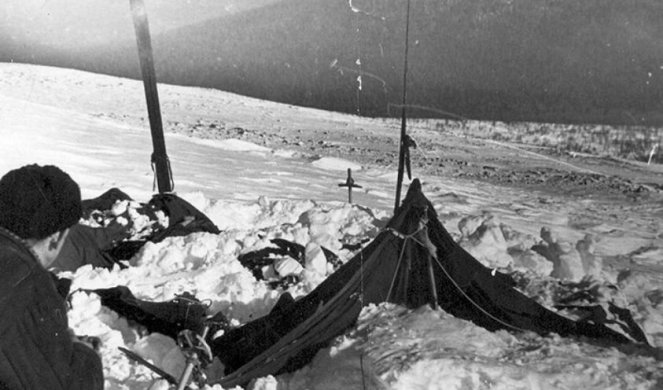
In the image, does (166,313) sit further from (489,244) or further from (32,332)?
(489,244)

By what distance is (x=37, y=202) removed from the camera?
152 centimetres

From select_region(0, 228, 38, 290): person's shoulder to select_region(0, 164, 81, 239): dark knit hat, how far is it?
3.3 inches

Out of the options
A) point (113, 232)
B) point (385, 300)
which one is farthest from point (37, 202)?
point (113, 232)

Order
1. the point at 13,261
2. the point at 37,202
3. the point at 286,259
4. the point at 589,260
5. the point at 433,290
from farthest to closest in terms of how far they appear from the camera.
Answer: the point at 589,260 → the point at 286,259 → the point at 433,290 → the point at 37,202 → the point at 13,261

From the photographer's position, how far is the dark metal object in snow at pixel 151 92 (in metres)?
8.34

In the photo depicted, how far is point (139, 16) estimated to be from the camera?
328 inches

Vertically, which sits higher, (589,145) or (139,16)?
(139,16)

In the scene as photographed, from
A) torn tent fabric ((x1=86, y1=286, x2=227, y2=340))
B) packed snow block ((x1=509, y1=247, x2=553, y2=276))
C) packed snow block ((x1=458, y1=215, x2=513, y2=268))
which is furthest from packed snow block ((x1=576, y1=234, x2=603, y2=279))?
torn tent fabric ((x1=86, y1=286, x2=227, y2=340))

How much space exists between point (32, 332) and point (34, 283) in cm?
14

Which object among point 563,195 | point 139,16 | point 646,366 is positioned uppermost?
point 139,16

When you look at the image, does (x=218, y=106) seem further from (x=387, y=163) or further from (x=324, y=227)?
(x=324, y=227)

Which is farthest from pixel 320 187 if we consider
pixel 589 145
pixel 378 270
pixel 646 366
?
pixel 589 145

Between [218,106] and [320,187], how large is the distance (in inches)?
1208

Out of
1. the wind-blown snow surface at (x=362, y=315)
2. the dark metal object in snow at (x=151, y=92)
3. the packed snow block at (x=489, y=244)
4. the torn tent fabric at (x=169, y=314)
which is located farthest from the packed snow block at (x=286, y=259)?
the dark metal object in snow at (x=151, y=92)
